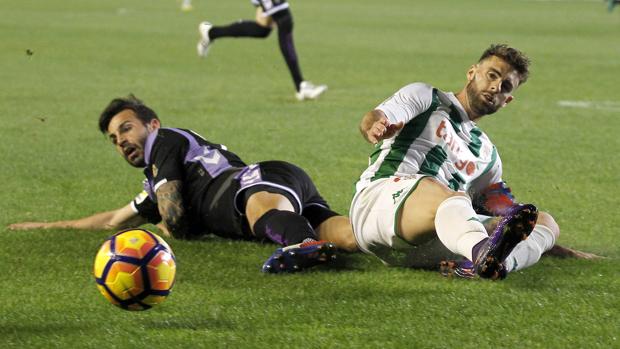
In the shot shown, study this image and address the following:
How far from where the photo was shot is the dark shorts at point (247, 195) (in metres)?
6.50

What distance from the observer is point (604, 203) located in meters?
8.01

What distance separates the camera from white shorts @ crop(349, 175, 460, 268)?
18.0 feet

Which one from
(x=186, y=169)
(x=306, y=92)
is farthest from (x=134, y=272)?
(x=306, y=92)

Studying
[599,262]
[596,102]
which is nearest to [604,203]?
[599,262]

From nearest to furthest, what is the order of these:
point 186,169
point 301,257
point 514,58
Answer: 1. point 301,257
2. point 514,58
3. point 186,169

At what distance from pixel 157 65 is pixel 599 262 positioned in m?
12.5

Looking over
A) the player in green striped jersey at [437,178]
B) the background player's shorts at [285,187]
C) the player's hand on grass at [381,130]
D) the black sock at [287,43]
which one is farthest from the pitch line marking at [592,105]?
the player's hand on grass at [381,130]

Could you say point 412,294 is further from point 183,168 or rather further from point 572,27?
point 572,27

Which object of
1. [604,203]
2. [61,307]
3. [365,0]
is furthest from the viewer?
[365,0]

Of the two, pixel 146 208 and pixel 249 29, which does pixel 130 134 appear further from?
pixel 249 29

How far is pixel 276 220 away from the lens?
6152 millimetres

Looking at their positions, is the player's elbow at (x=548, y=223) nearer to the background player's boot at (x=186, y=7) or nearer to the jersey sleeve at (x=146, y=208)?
the jersey sleeve at (x=146, y=208)

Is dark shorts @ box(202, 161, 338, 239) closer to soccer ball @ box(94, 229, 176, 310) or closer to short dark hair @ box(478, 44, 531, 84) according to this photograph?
short dark hair @ box(478, 44, 531, 84)

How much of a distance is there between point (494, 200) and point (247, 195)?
1.33 metres
